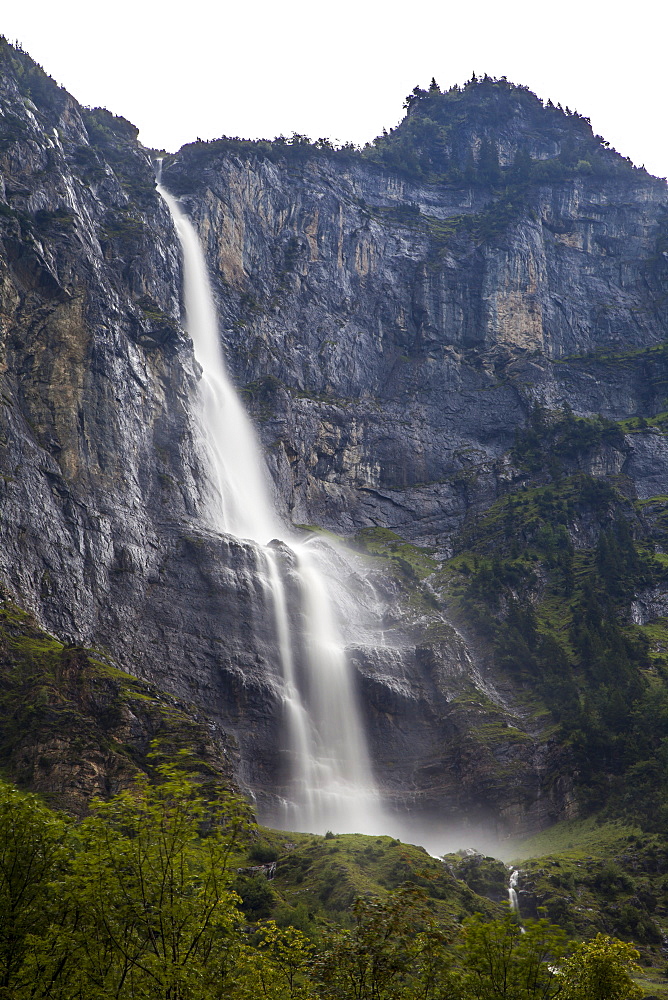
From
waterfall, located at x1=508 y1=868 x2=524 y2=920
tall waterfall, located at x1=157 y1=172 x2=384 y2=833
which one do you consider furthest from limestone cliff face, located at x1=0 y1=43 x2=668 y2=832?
waterfall, located at x1=508 y1=868 x2=524 y2=920

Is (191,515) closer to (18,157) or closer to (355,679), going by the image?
(355,679)

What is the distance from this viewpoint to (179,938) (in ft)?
53.5

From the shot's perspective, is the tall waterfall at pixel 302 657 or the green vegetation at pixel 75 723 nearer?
the green vegetation at pixel 75 723

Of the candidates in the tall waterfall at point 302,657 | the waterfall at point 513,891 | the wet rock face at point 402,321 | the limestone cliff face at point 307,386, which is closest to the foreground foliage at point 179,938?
the waterfall at point 513,891

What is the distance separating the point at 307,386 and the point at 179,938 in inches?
4420

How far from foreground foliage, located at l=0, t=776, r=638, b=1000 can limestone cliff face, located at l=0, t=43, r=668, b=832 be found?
4897 cm

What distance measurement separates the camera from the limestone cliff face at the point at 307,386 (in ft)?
237

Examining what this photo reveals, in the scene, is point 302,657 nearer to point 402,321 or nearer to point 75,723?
point 75,723

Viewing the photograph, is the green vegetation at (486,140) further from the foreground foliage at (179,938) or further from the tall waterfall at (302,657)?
the foreground foliage at (179,938)

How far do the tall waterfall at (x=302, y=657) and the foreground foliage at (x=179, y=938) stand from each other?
48844 mm

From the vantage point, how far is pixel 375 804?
7081cm

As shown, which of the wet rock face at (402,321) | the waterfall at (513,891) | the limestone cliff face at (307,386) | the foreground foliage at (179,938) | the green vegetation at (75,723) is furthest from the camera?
the wet rock face at (402,321)

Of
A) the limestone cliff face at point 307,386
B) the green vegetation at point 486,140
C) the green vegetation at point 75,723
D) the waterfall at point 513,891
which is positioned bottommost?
the waterfall at point 513,891

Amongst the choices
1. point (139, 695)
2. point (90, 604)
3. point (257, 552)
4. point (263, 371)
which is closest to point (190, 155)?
point (263, 371)
